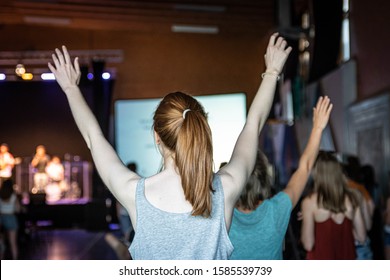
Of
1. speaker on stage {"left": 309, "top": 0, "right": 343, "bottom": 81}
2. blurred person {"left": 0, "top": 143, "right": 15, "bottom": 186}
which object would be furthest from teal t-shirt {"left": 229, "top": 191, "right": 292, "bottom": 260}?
blurred person {"left": 0, "top": 143, "right": 15, "bottom": 186}

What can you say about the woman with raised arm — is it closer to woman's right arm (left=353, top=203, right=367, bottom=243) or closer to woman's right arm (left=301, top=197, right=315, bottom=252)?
woman's right arm (left=301, top=197, right=315, bottom=252)

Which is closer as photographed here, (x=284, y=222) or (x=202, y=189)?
(x=202, y=189)

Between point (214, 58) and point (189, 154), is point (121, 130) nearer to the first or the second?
point (214, 58)

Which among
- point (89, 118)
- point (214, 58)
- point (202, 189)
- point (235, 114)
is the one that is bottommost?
point (202, 189)

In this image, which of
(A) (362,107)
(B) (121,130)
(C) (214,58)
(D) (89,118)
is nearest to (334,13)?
(A) (362,107)

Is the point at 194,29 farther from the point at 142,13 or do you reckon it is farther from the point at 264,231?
the point at 264,231

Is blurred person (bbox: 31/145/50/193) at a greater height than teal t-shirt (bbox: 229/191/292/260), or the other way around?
blurred person (bbox: 31/145/50/193)

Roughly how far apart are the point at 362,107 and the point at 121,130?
11.7 ft

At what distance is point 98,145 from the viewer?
5.02ft

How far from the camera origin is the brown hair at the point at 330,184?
2.83m

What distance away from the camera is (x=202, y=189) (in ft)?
4.82

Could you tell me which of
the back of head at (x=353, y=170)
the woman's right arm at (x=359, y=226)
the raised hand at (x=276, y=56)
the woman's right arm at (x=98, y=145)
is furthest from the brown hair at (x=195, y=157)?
the back of head at (x=353, y=170)

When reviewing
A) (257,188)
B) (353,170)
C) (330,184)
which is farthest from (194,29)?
(257,188)

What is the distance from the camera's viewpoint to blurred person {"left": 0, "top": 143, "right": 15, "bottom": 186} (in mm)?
11859
